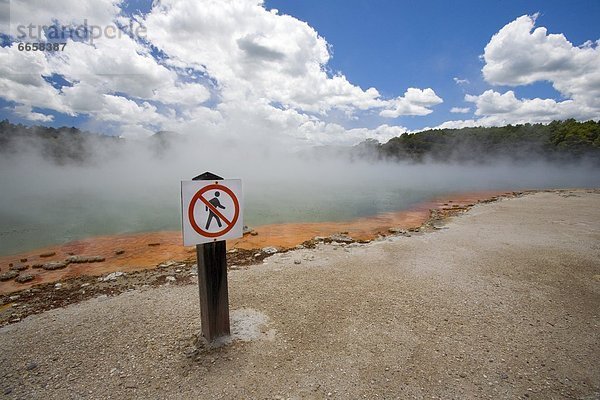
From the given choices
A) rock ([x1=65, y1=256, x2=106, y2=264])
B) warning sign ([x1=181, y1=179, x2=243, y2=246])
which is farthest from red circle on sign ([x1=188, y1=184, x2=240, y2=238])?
rock ([x1=65, y1=256, x2=106, y2=264])

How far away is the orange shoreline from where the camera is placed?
27.1ft

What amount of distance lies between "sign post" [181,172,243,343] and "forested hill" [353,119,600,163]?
85.5m

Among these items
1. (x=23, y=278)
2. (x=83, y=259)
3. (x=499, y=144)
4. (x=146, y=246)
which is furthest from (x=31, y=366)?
(x=499, y=144)

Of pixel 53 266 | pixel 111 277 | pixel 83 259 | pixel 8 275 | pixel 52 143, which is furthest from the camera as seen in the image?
pixel 52 143

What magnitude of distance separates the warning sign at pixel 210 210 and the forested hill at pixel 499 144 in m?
85.5

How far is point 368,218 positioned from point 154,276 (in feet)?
41.6

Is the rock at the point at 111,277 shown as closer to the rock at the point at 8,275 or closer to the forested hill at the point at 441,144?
the rock at the point at 8,275

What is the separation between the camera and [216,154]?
4476 inches

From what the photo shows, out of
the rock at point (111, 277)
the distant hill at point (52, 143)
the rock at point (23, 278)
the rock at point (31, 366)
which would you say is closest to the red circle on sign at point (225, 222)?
the rock at point (31, 366)

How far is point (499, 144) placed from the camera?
84500mm

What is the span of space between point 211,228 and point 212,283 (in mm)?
673

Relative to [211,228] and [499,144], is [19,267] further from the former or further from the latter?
[499,144]

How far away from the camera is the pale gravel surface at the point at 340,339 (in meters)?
3.01

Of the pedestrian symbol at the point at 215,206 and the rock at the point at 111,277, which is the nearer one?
the pedestrian symbol at the point at 215,206
